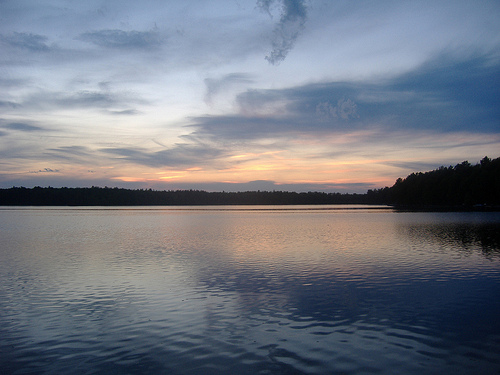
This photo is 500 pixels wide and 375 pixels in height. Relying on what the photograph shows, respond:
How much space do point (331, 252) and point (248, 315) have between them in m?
17.7

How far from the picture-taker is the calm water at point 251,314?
1011 centimetres

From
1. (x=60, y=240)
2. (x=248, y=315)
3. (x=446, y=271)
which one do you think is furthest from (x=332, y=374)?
(x=60, y=240)

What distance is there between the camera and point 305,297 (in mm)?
16688

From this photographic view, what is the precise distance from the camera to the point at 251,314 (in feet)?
46.8

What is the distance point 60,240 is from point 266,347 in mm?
35770

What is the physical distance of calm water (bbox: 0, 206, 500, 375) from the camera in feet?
33.2

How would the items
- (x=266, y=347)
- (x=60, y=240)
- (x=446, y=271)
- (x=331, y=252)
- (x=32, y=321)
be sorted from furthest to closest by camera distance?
(x=60, y=240), (x=331, y=252), (x=446, y=271), (x=32, y=321), (x=266, y=347)

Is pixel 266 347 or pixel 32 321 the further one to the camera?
pixel 32 321

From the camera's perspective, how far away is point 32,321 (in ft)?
44.5

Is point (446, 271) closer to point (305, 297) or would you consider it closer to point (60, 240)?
point (305, 297)

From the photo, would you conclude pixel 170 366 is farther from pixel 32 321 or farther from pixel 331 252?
pixel 331 252

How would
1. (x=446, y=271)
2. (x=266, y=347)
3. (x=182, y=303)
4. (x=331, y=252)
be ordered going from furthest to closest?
1. (x=331, y=252)
2. (x=446, y=271)
3. (x=182, y=303)
4. (x=266, y=347)

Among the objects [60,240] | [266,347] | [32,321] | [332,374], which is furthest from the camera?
[60,240]

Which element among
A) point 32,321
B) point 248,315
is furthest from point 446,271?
point 32,321
